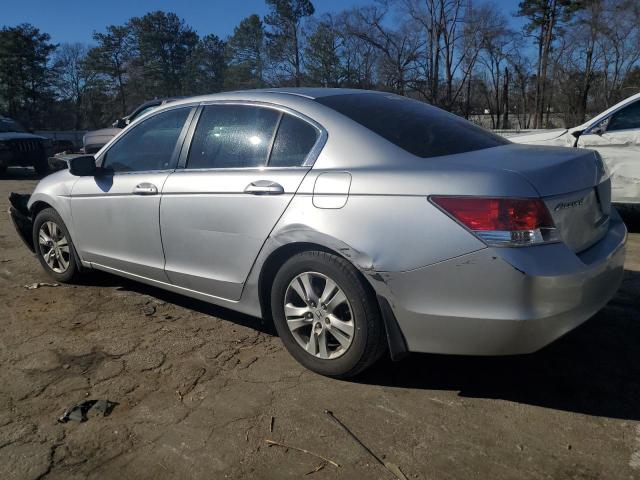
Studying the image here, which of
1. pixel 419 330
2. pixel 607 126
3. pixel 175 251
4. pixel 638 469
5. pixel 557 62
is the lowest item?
pixel 638 469

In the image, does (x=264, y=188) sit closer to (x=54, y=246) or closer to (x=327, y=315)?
(x=327, y=315)

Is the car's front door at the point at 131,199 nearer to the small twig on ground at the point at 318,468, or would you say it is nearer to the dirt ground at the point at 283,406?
the dirt ground at the point at 283,406

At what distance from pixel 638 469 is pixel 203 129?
10.1ft

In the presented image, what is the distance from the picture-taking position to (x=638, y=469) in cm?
237

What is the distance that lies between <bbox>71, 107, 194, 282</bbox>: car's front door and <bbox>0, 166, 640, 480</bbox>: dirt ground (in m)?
0.51

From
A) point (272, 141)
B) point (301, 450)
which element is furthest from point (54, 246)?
point (301, 450)

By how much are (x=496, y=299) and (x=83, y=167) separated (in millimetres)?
3236

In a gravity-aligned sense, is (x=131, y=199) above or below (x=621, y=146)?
below

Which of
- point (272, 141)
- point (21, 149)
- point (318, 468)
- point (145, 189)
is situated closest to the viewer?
point (318, 468)

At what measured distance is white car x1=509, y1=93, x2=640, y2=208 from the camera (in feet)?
21.9

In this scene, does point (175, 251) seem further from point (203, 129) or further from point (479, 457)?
point (479, 457)

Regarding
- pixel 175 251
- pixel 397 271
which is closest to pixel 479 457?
pixel 397 271

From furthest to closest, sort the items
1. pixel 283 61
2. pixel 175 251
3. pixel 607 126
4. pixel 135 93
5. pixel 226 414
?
1. pixel 135 93
2. pixel 283 61
3. pixel 607 126
4. pixel 175 251
5. pixel 226 414

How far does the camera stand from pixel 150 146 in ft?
13.9
